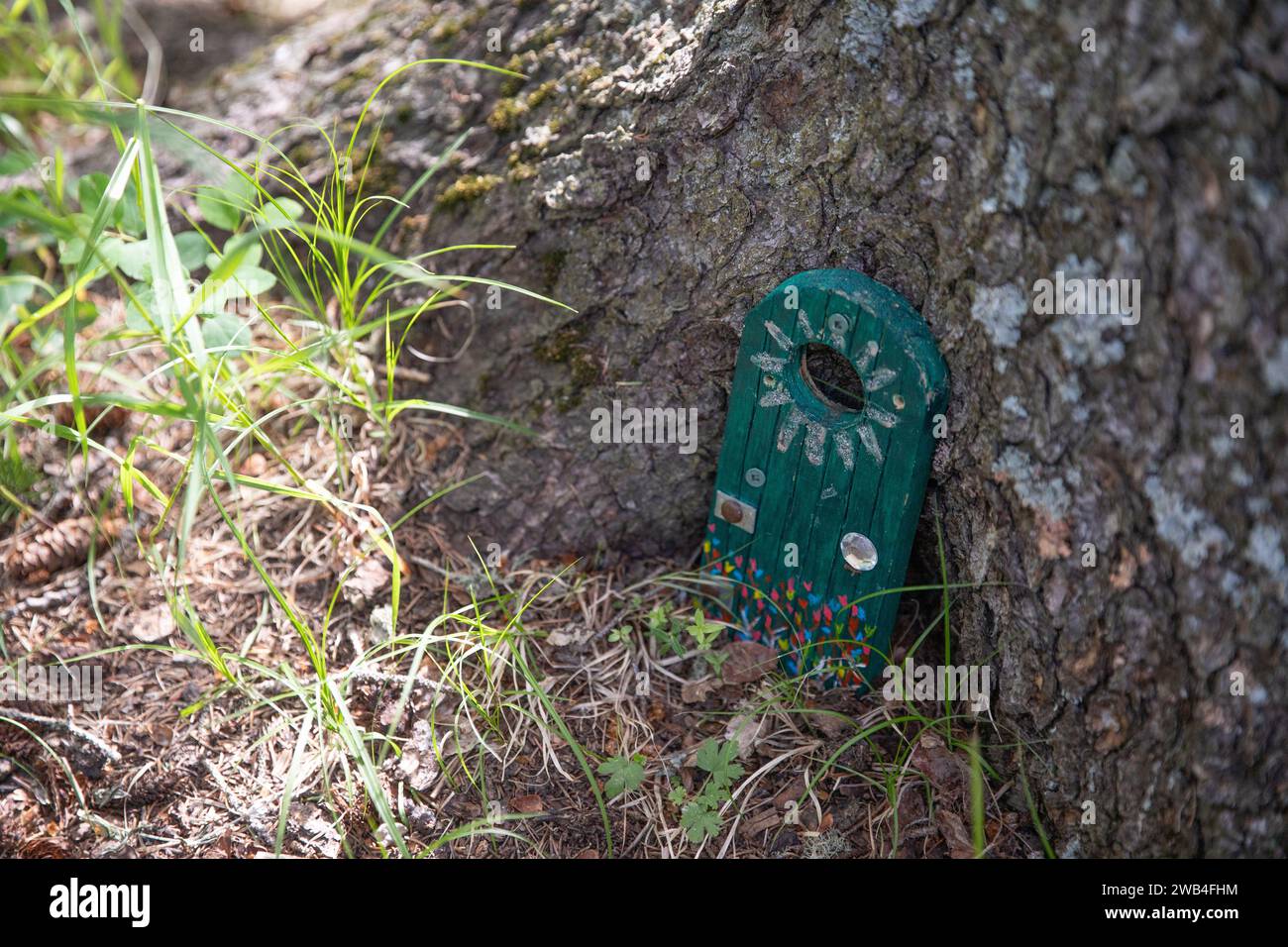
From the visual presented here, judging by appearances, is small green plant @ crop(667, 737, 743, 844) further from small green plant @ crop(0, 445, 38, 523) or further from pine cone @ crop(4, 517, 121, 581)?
small green plant @ crop(0, 445, 38, 523)

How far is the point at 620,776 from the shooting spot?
185 centimetres

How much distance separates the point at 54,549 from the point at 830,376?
1924mm

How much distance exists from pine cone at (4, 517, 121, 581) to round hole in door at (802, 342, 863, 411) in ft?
5.70

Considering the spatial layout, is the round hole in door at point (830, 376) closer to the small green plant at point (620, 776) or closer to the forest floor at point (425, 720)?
the forest floor at point (425, 720)

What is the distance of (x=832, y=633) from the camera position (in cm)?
196

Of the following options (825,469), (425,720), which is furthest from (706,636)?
(425,720)

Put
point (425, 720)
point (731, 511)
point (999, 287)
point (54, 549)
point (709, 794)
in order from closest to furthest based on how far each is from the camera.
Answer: point (999, 287), point (709, 794), point (425, 720), point (731, 511), point (54, 549)

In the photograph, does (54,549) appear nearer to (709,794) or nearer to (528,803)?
(528,803)

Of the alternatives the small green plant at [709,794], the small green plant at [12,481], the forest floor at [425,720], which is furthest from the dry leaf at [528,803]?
the small green plant at [12,481]

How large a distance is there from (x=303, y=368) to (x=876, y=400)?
127cm

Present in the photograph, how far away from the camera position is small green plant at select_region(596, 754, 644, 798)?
1.84 meters

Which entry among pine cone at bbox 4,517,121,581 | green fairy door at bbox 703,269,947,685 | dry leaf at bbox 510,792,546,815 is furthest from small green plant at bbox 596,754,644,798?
pine cone at bbox 4,517,121,581
